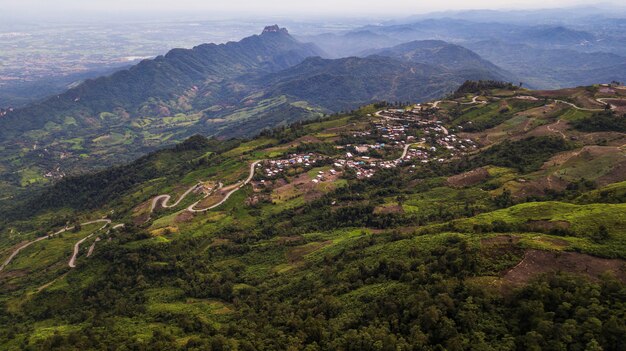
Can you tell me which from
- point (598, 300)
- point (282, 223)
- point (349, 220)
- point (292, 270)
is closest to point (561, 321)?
point (598, 300)

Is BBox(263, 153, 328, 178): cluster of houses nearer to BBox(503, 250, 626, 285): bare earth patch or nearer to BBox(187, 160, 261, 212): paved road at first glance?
BBox(187, 160, 261, 212): paved road

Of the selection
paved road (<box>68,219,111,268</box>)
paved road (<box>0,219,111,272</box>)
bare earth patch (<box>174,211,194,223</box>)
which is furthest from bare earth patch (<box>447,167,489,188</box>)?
paved road (<box>0,219,111,272</box>)

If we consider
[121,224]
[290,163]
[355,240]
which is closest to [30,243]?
[121,224]

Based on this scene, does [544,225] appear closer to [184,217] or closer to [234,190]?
[234,190]

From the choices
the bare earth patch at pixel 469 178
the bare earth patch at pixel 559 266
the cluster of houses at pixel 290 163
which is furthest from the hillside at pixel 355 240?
the cluster of houses at pixel 290 163

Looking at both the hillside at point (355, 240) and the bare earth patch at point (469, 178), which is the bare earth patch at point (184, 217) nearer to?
the hillside at point (355, 240)

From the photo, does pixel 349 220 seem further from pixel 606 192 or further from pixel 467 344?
pixel 467 344

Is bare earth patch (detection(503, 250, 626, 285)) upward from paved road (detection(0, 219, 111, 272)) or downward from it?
upward
